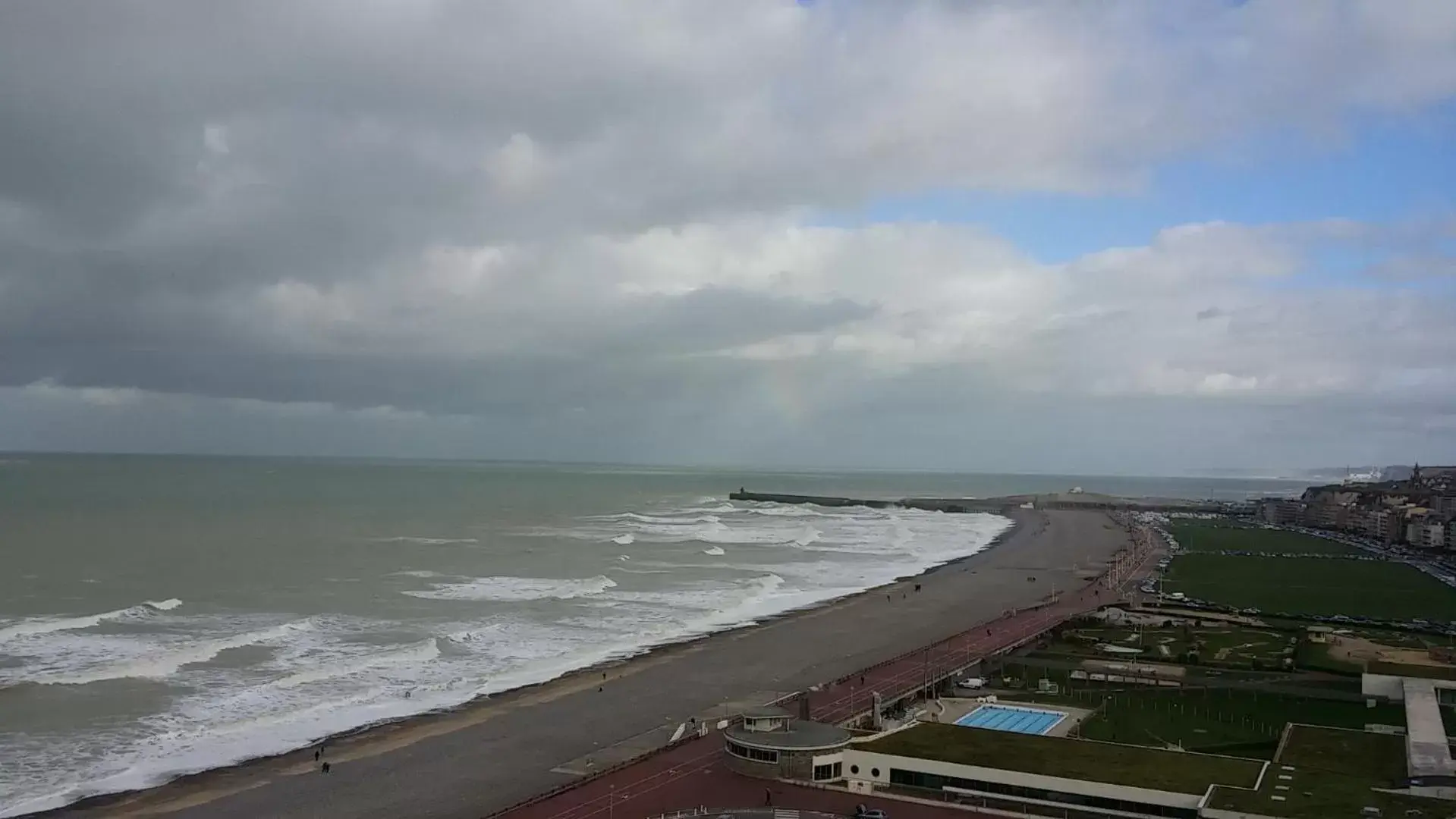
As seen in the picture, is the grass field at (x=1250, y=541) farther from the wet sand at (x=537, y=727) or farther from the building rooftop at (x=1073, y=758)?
the building rooftop at (x=1073, y=758)

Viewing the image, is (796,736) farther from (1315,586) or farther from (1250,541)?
(1250,541)

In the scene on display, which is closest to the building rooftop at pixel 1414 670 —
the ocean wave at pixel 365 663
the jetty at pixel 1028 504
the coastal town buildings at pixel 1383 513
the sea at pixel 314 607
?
the sea at pixel 314 607

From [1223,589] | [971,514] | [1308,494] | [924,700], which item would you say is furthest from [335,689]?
[1308,494]

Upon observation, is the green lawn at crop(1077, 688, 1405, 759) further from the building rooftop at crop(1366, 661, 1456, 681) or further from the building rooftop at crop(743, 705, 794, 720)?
the building rooftop at crop(743, 705, 794, 720)

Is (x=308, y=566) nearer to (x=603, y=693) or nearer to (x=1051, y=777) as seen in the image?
(x=603, y=693)

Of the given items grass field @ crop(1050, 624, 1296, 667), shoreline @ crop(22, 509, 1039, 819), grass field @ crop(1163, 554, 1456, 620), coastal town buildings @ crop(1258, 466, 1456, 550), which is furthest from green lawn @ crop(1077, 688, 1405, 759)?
coastal town buildings @ crop(1258, 466, 1456, 550)

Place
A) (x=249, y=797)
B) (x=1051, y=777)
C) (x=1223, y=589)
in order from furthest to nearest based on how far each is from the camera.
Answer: (x=1223, y=589) < (x=249, y=797) < (x=1051, y=777)

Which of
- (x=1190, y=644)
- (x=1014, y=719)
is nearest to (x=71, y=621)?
(x=1014, y=719)
